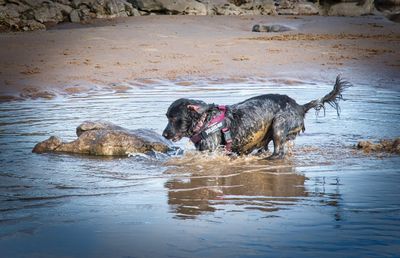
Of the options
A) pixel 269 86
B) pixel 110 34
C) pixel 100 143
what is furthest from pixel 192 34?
pixel 100 143

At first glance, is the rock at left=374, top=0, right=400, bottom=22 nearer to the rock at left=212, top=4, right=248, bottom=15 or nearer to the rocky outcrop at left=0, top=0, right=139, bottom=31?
the rock at left=212, top=4, right=248, bottom=15

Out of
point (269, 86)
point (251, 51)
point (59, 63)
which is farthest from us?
point (251, 51)

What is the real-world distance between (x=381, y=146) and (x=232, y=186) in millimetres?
2449

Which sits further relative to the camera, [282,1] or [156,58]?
[282,1]

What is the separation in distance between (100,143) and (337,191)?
3111mm

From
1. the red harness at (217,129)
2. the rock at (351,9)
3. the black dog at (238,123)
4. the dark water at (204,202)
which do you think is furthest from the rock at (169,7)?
A: the red harness at (217,129)

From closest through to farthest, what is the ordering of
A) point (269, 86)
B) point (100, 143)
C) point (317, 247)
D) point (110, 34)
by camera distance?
point (317, 247), point (100, 143), point (269, 86), point (110, 34)

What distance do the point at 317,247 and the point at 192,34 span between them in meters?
18.6

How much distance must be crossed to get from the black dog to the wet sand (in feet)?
22.4

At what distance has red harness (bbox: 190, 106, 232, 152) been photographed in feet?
23.4

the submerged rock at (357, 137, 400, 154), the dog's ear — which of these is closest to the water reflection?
the dog's ear

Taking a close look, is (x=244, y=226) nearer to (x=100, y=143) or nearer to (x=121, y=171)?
(x=121, y=171)

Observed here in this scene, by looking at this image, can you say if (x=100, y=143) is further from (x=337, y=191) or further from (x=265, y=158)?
(x=337, y=191)

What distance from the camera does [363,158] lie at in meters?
7.30
